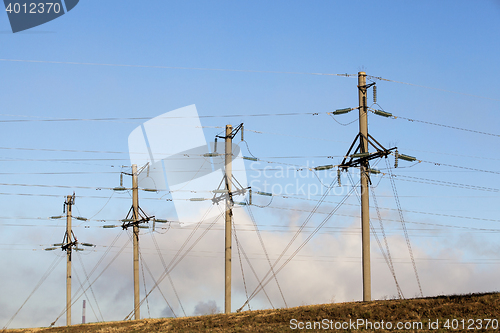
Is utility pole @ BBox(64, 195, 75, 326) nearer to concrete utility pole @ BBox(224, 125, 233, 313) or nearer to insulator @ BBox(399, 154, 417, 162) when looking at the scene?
concrete utility pole @ BBox(224, 125, 233, 313)

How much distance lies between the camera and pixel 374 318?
25.9m

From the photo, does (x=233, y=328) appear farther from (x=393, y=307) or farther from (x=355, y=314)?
(x=393, y=307)

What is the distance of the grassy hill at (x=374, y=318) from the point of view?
2380 cm

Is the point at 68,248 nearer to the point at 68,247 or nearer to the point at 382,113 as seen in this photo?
the point at 68,247

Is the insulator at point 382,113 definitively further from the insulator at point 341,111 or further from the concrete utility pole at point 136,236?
the concrete utility pole at point 136,236

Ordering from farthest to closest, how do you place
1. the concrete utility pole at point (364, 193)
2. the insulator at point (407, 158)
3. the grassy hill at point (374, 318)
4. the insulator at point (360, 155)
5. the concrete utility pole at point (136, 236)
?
1. the concrete utility pole at point (136, 236)
2. the insulator at point (407, 158)
3. the insulator at point (360, 155)
4. the concrete utility pole at point (364, 193)
5. the grassy hill at point (374, 318)

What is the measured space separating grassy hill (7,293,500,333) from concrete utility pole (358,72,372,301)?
1.90 m

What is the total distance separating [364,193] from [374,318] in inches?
316

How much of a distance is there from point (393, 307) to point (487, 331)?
215 inches

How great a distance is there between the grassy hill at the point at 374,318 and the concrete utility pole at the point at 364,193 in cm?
190

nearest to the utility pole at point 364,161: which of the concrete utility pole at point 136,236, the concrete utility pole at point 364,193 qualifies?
the concrete utility pole at point 364,193

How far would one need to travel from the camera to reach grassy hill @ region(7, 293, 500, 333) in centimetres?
2380

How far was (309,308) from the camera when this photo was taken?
98.4ft

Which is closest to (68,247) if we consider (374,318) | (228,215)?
(228,215)
